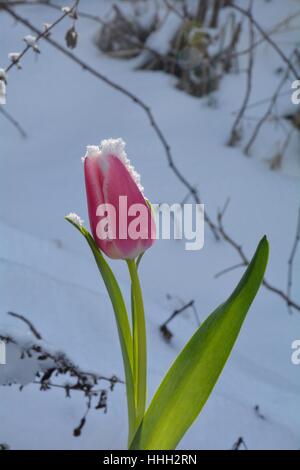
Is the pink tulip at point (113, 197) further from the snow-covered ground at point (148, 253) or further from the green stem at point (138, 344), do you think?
the snow-covered ground at point (148, 253)

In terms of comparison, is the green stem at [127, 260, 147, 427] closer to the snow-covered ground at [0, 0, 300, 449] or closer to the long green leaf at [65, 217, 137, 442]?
the long green leaf at [65, 217, 137, 442]

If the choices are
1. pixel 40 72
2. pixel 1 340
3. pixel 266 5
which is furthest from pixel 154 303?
pixel 266 5

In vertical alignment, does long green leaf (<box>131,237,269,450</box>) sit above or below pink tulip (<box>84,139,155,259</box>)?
below

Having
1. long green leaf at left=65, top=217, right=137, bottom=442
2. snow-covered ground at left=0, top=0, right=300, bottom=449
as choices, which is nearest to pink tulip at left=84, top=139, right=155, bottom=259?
long green leaf at left=65, top=217, right=137, bottom=442

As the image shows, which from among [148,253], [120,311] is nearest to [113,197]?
[120,311]

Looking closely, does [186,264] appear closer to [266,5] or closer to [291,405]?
[291,405]

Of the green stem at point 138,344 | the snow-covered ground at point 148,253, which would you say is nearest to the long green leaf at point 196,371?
the green stem at point 138,344

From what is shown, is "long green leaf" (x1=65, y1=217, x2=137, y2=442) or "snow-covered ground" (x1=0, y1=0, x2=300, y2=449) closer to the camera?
"long green leaf" (x1=65, y1=217, x2=137, y2=442)

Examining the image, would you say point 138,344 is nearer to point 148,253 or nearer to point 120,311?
point 120,311
